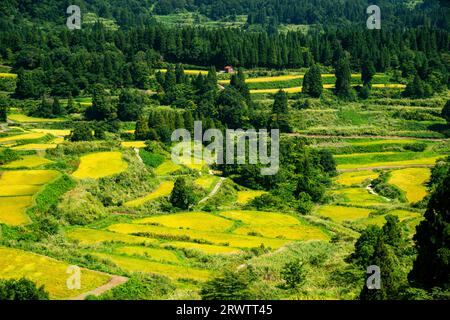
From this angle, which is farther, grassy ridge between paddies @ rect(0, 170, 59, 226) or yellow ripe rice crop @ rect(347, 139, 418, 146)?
yellow ripe rice crop @ rect(347, 139, 418, 146)

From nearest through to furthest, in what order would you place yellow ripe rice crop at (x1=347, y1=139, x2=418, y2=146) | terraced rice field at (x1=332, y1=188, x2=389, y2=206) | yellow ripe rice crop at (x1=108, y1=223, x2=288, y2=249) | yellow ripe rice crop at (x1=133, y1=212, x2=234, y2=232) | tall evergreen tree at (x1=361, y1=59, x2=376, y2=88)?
yellow ripe rice crop at (x1=108, y1=223, x2=288, y2=249) → yellow ripe rice crop at (x1=133, y1=212, x2=234, y2=232) → terraced rice field at (x1=332, y1=188, x2=389, y2=206) → yellow ripe rice crop at (x1=347, y1=139, x2=418, y2=146) → tall evergreen tree at (x1=361, y1=59, x2=376, y2=88)

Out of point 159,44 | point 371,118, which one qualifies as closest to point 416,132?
point 371,118

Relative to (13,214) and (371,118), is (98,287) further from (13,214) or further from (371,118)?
(371,118)

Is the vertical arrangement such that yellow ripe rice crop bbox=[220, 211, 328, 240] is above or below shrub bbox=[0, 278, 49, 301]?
below

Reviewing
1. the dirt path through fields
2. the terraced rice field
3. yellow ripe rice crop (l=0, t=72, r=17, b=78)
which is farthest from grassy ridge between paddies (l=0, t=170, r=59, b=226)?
yellow ripe rice crop (l=0, t=72, r=17, b=78)

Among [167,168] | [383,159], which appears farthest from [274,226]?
[383,159]

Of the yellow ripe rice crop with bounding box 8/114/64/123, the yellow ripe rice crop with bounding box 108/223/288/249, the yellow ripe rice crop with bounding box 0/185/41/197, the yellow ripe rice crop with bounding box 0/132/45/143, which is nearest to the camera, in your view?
the yellow ripe rice crop with bounding box 108/223/288/249

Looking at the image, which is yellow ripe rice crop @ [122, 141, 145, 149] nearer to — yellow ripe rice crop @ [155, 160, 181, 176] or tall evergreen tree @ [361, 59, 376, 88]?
yellow ripe rice crop @ [155, 160, 181, 176]

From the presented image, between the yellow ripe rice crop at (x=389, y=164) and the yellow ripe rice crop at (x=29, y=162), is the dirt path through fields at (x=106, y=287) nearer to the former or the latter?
the yellow ripe rice crop at (x=29, y=162)
